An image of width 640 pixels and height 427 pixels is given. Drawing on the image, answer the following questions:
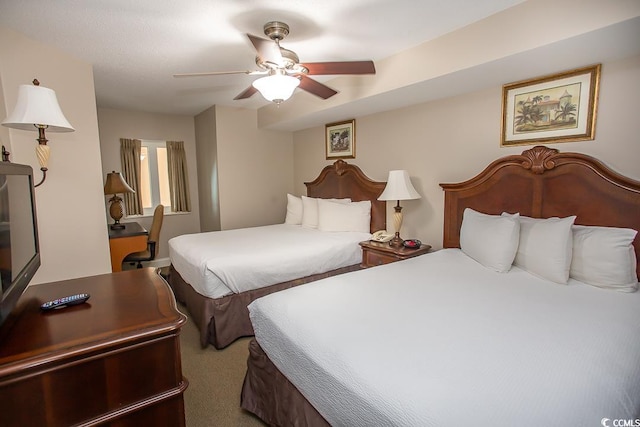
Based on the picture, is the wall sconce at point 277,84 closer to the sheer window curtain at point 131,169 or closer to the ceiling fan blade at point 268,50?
the ceiling fan blade at point 268,50

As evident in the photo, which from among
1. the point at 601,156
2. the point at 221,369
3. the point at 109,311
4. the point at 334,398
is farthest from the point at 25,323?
the point at 601,156

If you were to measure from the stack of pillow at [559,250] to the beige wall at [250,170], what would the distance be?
11.0 ft

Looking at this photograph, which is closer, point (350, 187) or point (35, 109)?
point (35, 109)

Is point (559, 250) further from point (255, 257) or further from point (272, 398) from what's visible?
point (255, 257)

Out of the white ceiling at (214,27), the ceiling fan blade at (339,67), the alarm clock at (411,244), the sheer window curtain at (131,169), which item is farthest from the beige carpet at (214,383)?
the sheer window curtain at (131,169)

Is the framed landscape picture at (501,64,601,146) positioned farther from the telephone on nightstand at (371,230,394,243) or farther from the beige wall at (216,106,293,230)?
the beige wall at (216,106,293,230)

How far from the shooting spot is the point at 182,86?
11.2 feet

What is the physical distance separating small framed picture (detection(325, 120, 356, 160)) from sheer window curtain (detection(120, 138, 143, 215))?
2815 mm

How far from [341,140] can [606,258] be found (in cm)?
299

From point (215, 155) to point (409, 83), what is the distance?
299cm

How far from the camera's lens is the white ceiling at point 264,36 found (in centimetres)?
186

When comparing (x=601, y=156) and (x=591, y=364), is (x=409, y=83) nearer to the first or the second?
(x=601, y=156)

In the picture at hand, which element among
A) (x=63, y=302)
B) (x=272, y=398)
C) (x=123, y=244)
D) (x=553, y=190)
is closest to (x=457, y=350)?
(x=272, y=398)

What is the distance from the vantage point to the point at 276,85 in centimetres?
197
